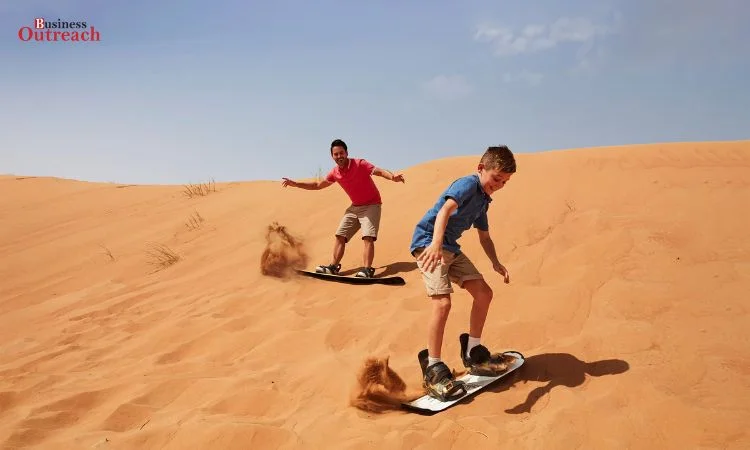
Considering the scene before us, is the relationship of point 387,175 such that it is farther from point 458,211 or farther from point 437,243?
point 437,243

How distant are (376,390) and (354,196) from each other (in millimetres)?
3071

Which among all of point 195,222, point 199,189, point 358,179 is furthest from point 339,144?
point 199,189

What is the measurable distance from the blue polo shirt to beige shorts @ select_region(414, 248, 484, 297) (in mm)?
54

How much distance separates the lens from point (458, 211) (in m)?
3.14

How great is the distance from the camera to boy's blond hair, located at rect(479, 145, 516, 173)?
302cm

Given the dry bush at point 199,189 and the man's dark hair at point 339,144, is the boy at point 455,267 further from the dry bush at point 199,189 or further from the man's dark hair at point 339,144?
the dry bush at point 199,189

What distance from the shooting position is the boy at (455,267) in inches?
116

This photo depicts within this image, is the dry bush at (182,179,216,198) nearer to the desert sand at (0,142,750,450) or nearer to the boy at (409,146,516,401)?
the desert sand at (0,142,750,450)

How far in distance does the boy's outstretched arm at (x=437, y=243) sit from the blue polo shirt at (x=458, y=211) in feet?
0.27

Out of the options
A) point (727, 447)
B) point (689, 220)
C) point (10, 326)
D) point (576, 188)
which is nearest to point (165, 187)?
point (10, 326)

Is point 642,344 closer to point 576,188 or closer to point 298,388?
point 298,388

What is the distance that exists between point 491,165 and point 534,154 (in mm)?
5435

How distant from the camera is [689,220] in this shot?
475cm

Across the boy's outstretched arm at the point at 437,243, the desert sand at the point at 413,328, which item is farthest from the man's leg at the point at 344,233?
the boy's outstretched arm at the point at 437,243
